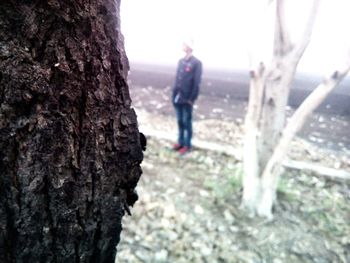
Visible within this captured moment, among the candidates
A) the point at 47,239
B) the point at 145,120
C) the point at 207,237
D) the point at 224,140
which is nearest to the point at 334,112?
the point at 224,140

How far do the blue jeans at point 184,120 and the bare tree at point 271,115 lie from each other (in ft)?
4.99

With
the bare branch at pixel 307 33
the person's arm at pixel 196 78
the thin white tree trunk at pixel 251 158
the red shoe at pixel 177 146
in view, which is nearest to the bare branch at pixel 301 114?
the thin white tree trunk at pixel 251 158

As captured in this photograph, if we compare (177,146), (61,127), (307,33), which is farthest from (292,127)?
(61,127)

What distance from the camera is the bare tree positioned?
388 cm

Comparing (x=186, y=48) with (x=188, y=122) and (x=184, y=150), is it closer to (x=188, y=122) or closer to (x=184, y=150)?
(x=188, y=122)

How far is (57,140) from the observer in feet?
3.19

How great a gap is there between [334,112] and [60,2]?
431 inches

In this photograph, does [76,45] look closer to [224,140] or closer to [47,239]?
[47,239]

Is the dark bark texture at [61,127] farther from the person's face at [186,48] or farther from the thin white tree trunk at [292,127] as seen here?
the person's face at [186,48]

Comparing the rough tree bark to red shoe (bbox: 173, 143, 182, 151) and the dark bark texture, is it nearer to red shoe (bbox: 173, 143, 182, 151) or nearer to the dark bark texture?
red shoe (bbox: 173, 143, 182, 151)

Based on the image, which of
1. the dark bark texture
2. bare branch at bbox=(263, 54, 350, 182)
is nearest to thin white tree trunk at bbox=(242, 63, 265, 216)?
bare branch at bbox=(263, 54, 350, 182)

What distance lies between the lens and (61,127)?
0.97 metres

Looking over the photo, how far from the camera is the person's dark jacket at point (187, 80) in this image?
536 centimetres

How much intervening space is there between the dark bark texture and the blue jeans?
466cm
